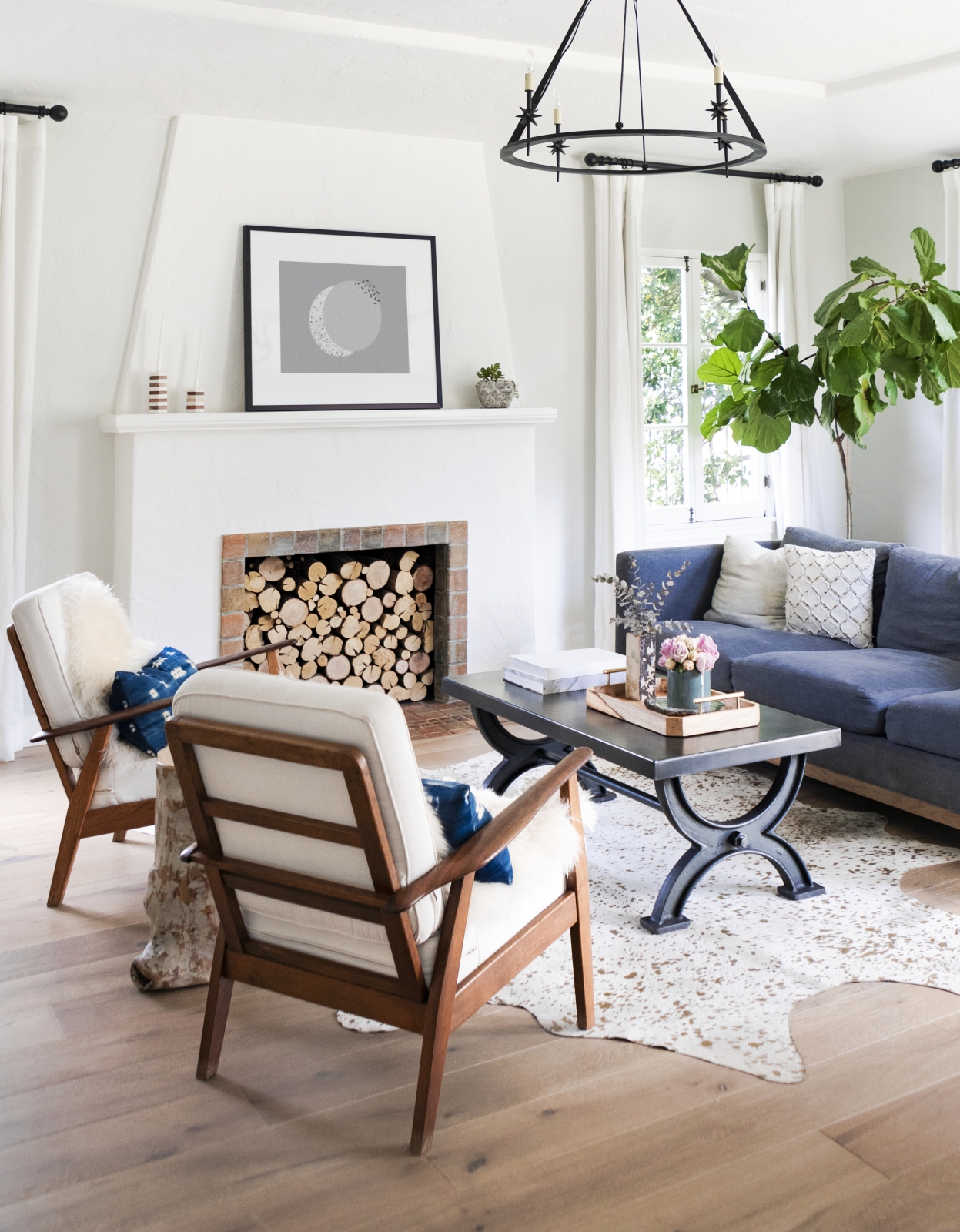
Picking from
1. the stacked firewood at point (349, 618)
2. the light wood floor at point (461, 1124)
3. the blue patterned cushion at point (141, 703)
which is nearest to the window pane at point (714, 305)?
the stacked firewood at point (349, 618)

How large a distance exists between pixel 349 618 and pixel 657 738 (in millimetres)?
2510

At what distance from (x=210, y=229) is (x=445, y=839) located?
3661 millimetres

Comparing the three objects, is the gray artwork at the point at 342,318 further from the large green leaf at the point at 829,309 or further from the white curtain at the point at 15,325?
the large green leaf at the point at 829,309

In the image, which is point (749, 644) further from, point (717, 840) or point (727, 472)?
point (727, 472)

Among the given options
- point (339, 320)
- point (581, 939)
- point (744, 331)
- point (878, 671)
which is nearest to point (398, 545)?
point (339, 320)

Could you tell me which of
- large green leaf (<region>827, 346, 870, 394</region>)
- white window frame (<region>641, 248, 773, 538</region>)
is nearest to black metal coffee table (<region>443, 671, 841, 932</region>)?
large green leaf (<region>827, 346, 870, 394</region>)

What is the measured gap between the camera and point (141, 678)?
3.29 metres

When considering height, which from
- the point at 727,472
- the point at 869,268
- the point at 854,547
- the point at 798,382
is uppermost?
the point at 869,268

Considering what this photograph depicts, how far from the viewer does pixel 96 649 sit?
330 cm

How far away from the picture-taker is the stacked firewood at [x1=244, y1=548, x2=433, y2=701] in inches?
207

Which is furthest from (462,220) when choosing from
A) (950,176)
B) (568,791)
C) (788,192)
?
(568,791)

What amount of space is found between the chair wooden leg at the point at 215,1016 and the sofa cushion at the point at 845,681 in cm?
238

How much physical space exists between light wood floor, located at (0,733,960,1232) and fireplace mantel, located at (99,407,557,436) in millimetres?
2513

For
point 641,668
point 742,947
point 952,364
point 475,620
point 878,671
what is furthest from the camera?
point 475,620
